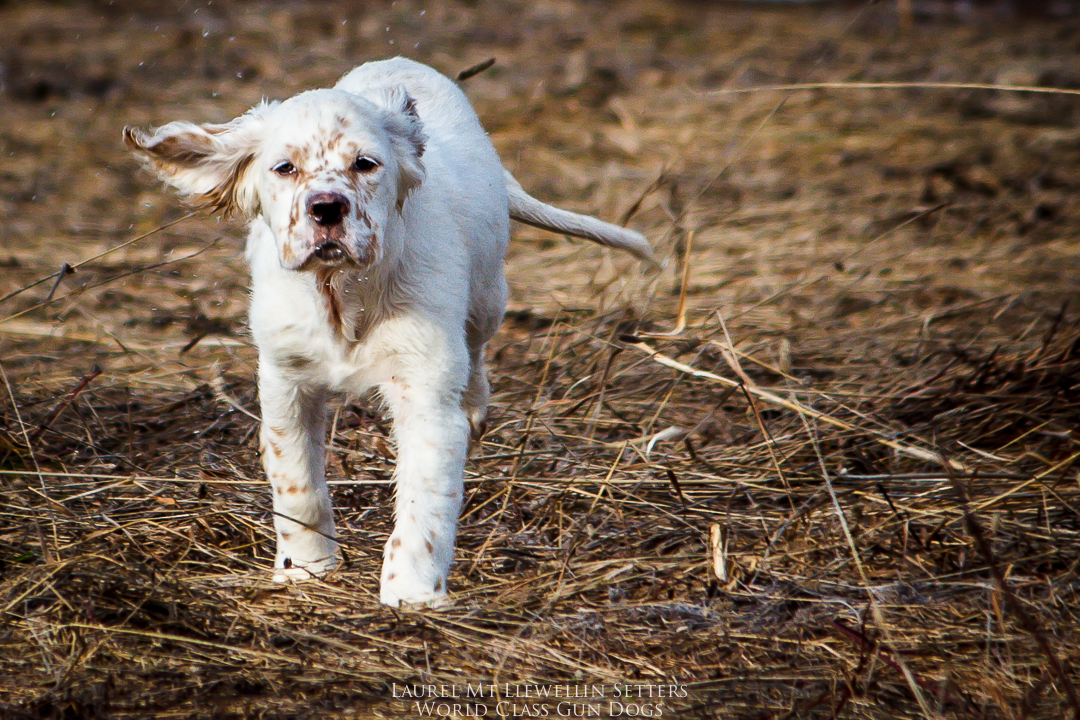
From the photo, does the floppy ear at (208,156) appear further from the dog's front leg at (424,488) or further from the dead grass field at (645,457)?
the dog's front leg at (424,488)

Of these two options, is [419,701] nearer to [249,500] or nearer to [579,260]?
[249,500]

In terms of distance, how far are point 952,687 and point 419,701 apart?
3.52ft

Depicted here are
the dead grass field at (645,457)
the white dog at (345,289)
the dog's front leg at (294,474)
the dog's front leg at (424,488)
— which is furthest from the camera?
the dog's front leg at (294,474)

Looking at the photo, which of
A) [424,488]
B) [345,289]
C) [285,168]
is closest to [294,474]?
[424,488]

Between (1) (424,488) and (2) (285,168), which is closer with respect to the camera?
(2) (285,168)

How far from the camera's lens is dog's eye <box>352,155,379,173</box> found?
105 inches

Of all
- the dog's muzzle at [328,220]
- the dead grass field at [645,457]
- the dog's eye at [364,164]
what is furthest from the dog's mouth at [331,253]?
the dead grass field at [645,457]

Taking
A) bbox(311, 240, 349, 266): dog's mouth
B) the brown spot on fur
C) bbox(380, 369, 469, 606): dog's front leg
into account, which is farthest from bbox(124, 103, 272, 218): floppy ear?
bbox(380, 369, 469, 606): dog's front leg

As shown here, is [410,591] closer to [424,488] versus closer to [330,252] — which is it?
[424,488]

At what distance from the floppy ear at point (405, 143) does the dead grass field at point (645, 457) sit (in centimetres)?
70

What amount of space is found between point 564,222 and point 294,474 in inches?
60.4

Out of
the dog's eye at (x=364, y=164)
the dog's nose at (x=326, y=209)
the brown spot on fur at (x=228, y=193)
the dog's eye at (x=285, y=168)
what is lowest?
the brown spot on fur at (x=228, y=193)

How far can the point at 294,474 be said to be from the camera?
3008 mm

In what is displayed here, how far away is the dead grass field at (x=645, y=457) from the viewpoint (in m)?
2.48
